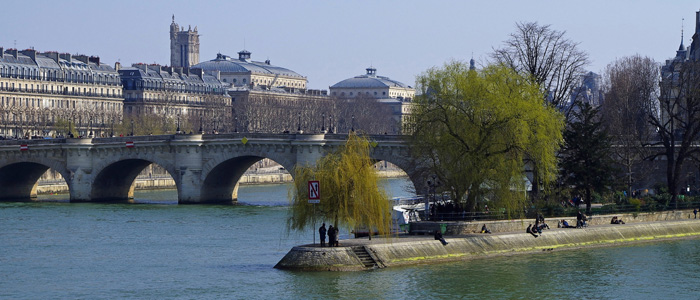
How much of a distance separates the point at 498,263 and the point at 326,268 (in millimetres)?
7383

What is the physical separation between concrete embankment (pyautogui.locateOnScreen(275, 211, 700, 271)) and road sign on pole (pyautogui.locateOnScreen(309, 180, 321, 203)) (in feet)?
5.34

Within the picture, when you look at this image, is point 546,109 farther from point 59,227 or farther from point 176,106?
point 176,106

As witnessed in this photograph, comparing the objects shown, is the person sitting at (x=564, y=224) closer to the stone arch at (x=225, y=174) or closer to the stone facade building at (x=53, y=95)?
the stone arch at (x=225, y=174)

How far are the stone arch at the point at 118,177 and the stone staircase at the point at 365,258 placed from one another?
41801mm

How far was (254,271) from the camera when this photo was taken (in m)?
50.4

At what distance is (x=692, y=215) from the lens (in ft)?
224

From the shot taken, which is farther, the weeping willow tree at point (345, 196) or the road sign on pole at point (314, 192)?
the weeping willow tree at point (345, 196)

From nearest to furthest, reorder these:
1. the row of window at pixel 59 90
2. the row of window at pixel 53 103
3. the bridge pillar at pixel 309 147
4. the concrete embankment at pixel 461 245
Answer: the concrete embankment at pixel 461 245 → the bridge pillar at pixel 309 147 → the row of window at pixel 59 90 → the row of window at pixel 53 103

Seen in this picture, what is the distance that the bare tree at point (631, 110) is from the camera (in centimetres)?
7694

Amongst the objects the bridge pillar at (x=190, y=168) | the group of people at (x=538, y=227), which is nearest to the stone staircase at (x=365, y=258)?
the group of people at (x=538, y=227)

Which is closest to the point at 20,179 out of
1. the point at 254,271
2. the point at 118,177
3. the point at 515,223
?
the point at 118,177

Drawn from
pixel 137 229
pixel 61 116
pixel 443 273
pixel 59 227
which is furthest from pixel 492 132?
pixel 61 116

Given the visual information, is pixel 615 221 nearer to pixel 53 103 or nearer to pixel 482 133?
pixel 482 133

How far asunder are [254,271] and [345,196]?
4.13 m
